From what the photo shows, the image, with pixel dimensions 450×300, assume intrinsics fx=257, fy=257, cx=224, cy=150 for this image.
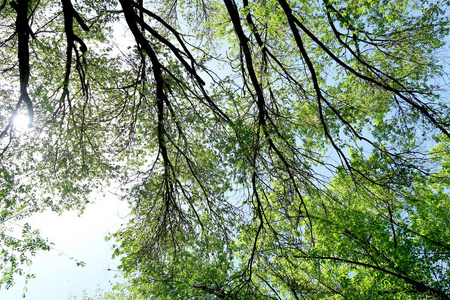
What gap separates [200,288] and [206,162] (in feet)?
12.3

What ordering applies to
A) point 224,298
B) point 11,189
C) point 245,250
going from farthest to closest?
1. point 11,189
2. point 245,250
3. point 224,298

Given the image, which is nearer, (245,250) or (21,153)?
(245,250)

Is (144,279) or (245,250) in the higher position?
(245,250)

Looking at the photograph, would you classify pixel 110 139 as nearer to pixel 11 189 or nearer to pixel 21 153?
pixel 21 153

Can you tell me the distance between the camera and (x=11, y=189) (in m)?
8.55

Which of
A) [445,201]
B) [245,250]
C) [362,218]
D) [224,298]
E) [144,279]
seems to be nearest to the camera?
[224,298]

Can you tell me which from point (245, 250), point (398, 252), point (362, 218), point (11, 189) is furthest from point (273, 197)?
point (11, 189)

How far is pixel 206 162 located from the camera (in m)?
8.64

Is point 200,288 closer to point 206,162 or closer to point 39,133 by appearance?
point 206,162

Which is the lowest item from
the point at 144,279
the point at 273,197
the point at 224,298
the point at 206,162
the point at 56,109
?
the point at 224,298

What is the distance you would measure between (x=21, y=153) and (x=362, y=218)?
1221 cm

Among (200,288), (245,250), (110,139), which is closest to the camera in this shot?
(200,288)

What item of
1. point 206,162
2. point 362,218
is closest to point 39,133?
point 206,162

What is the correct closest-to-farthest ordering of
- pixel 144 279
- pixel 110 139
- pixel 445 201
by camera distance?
1. pixel 144 279
2. pixel 110 139
3. pixel 445 201
